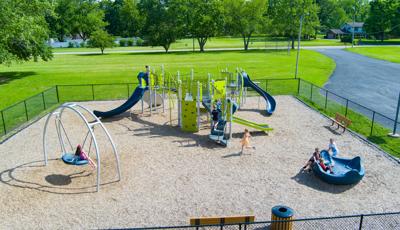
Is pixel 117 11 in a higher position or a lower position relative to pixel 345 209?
higher

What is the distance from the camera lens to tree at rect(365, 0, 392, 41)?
86750 millimetres

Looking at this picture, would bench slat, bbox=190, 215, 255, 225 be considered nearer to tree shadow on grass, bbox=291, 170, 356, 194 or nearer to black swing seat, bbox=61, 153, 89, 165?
tree shadow on grass, bbox=291, 170, 356, 194

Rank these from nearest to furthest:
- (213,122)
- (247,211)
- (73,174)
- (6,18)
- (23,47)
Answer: (247,211) < (73,174) < (213,122) < (6,18) < (23,47)

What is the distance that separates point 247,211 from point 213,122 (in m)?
7.71

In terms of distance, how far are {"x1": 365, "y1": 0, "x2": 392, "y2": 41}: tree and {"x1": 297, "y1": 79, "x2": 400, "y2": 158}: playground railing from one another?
70.7 metres

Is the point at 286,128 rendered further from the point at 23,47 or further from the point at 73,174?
the point at 23,47

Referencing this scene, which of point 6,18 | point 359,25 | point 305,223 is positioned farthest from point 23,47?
point 359,25

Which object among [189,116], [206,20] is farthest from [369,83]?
[206,20]

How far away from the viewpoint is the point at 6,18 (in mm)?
28078

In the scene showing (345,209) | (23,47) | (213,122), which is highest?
(23,47)

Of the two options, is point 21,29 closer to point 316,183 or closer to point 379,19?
point 316,183

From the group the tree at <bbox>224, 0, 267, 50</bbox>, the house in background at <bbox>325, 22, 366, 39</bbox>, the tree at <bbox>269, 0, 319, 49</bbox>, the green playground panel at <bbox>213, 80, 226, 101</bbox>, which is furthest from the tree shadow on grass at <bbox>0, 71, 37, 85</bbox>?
the house in background at <bbox>325, 22, 366, 39</bbox>

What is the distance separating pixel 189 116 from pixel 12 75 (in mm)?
31709

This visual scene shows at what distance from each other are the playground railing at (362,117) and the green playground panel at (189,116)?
29.7 feet
